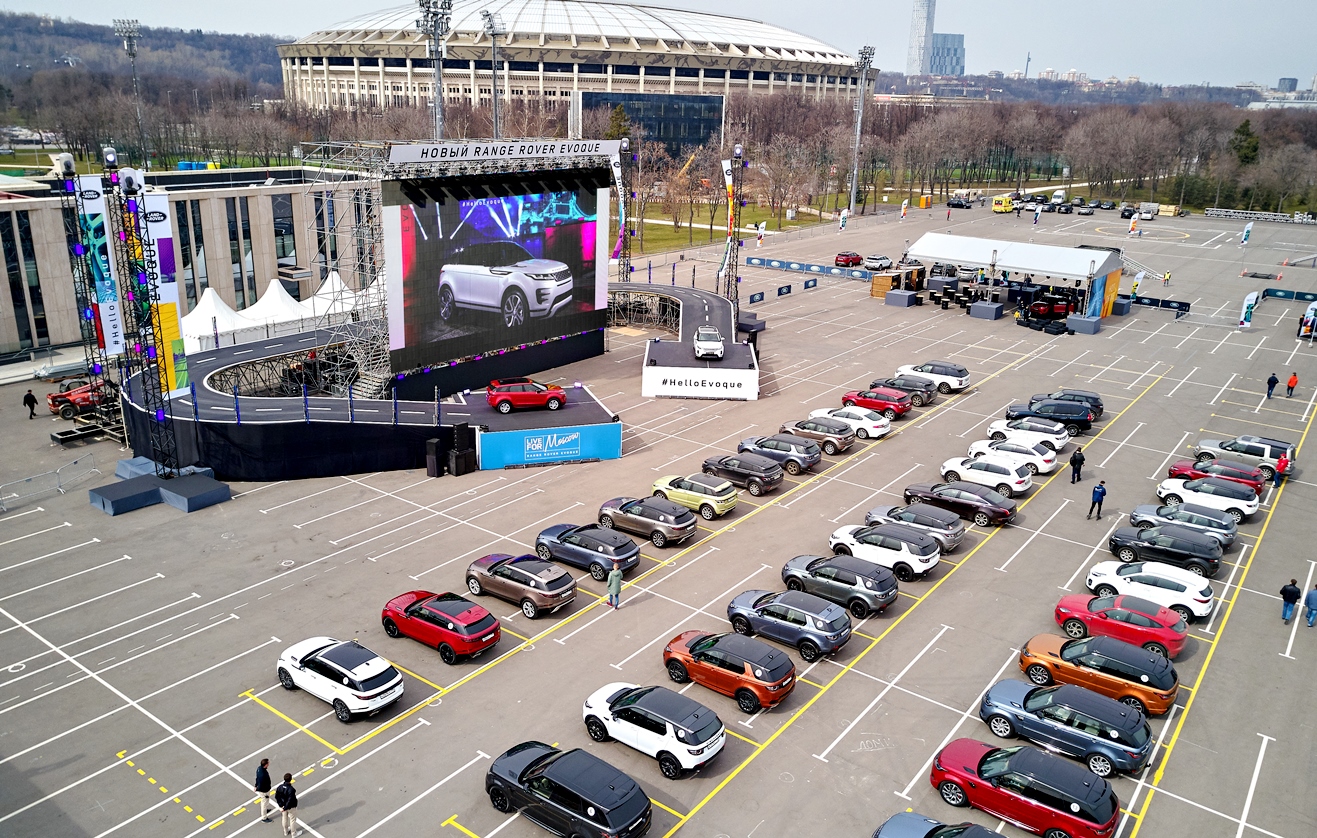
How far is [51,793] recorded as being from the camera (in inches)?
748

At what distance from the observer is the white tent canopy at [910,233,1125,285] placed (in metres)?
64.1

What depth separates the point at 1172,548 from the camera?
29.3m

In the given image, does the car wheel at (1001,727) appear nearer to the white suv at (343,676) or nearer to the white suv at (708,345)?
the white suv at (343,676)

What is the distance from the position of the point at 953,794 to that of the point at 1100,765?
3.64 metres

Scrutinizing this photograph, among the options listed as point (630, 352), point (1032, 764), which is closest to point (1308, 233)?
point (630, 352)

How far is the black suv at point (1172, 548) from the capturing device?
28.8m

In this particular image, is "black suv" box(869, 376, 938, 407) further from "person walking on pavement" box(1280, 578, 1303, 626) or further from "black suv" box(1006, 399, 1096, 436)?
"person walking on pavement" box(1280, 578, 1303, 626)

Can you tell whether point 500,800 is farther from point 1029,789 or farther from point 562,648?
point 1029,789

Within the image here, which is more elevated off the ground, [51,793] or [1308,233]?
[1308,233]

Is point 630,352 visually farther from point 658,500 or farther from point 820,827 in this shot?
point 820,827

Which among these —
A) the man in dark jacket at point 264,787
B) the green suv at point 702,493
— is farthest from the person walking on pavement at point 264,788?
the green suv at point 702,493

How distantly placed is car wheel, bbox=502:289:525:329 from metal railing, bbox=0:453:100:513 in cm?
1926

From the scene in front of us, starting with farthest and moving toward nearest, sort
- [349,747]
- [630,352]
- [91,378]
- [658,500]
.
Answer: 1. [630,352]
2. [91,378]
3. [658,500]
4. [349,747]

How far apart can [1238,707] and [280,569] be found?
27117mm
